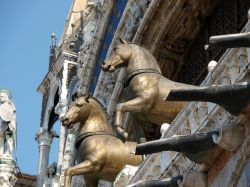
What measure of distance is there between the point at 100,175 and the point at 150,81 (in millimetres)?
A: 1189

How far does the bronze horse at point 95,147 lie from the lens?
10188 millimetres

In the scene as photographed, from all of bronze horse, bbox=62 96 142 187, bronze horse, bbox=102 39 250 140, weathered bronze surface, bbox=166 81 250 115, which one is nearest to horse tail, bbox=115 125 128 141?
bronze horse, bbox=102 39 250 140

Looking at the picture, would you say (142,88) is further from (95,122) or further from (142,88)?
(95,122)

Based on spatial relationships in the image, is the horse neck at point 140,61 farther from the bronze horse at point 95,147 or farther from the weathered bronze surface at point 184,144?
the weathered bronze surface at point 184,144

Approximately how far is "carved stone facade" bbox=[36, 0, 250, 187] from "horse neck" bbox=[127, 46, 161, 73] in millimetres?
1229

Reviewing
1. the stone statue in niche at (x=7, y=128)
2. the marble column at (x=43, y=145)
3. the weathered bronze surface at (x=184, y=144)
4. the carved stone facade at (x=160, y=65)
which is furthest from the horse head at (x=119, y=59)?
the marble column at (x=43, y=145)

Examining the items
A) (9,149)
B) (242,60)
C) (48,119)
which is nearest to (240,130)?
(242,60)

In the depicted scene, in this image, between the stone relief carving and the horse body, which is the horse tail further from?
the stone relief carving

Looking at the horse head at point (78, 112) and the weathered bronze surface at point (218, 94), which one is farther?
the horse head at point (78, 112)

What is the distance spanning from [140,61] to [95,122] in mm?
884

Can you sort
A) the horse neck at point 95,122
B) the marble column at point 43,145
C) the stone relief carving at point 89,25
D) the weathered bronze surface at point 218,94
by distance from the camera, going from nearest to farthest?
the weathered bronze surface at point 218,94, the horse neck at point 95,122, the stone relief carving at point 89,25, the marble column at point 43,145

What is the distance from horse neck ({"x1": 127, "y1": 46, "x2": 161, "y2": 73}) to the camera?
33.1 feet

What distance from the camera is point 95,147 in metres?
10.2

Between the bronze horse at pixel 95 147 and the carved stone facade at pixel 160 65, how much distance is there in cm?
65
